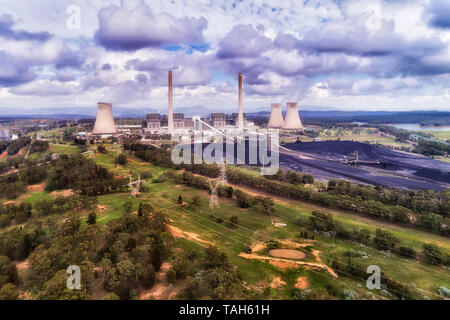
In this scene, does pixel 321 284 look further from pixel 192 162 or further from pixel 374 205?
pixel 192 162

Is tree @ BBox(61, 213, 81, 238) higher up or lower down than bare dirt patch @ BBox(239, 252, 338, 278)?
higher up

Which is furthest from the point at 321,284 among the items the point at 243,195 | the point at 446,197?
the point at 446,197

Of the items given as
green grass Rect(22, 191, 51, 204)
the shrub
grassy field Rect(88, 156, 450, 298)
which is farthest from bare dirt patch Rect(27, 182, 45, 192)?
the shrub

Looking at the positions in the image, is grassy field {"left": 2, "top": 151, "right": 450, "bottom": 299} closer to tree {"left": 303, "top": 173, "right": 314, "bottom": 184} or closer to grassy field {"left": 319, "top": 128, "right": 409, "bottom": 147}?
tree {"left": 303, "top": 173, "right": 314, "bottom": 184}

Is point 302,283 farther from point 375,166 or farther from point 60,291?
point 375,166

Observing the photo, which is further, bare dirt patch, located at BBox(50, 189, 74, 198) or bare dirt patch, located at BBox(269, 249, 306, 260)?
bare dirt patch, located at BBox(50, 189, 74, 198)
